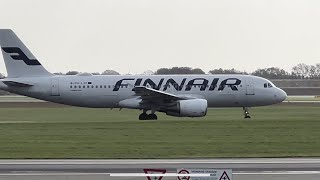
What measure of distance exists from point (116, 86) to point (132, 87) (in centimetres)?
116

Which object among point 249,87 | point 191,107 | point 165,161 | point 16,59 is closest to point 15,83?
point 16,59

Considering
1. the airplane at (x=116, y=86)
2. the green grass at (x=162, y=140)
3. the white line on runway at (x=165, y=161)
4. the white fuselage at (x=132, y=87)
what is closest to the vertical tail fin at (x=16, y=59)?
the airplane at (x=116, y=86)

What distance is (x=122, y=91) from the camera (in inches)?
2315

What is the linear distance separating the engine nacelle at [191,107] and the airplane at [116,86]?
1872 millimetres

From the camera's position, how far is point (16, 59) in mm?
59656

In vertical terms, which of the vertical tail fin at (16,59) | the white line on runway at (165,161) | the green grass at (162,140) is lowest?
the green grass at (162,140)

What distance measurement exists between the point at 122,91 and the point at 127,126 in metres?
11.7

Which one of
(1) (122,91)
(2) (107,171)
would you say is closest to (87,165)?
(2) (107,171)

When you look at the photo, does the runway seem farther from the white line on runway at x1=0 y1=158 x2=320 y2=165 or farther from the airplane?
the airplane

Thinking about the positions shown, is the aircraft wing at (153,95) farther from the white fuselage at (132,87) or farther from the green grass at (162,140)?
the green grass at (162,140)

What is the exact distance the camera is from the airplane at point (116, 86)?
193 ft

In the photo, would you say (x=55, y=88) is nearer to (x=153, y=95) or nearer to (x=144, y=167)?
(x=153, y=95)

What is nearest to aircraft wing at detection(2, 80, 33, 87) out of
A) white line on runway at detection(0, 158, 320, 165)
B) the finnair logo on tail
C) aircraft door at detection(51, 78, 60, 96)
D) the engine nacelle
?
aircraft door at detection(51, 78, 60, 96)

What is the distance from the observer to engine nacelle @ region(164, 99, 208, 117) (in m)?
55.3
